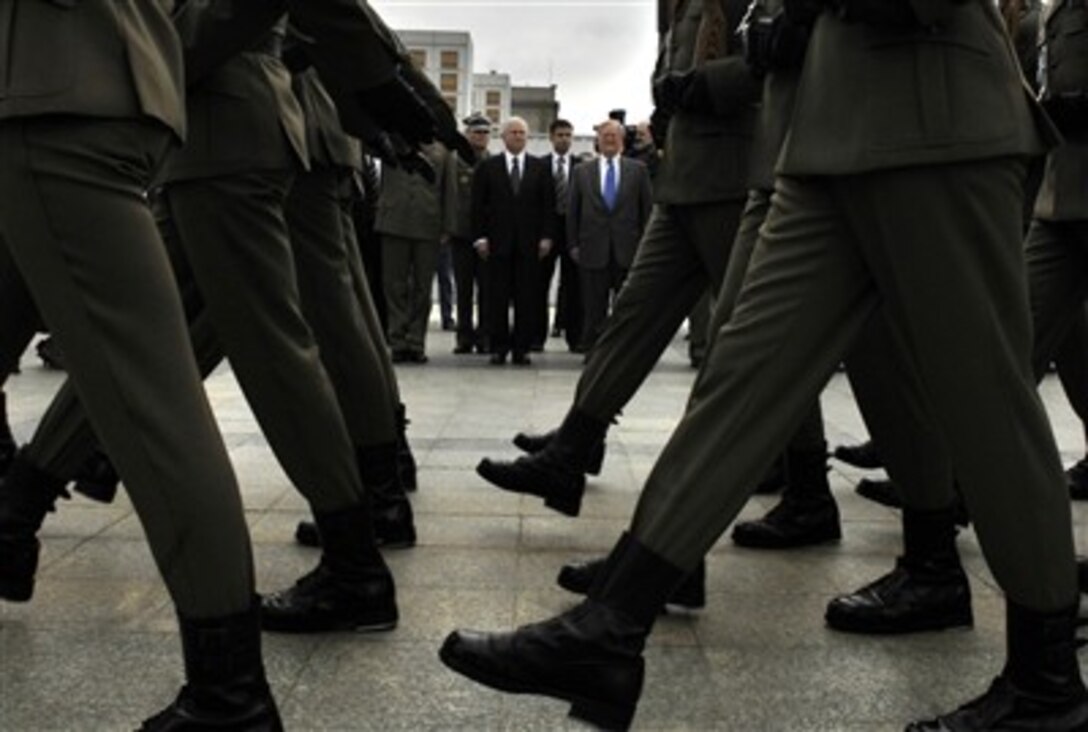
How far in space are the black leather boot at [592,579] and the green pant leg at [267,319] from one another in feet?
1.99

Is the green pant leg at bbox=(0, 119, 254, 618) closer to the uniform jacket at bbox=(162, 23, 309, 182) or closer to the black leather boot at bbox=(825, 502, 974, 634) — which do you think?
the uniform jacket at bbox=(162, 23, 309, 182)

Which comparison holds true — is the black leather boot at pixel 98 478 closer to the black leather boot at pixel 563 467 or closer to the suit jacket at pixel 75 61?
the black leather boot at pixel 563 467

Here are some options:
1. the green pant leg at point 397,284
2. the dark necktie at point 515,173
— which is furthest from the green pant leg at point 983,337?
the dark necktie at point 515,173

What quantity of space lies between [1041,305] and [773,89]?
3.84 feet

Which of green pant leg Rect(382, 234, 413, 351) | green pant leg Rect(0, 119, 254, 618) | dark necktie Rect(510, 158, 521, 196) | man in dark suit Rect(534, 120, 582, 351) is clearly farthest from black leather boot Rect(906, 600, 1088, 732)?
man in dark suit Rect(534, 120, 582, 351)

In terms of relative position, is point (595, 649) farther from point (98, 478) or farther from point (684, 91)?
point (98, 478)

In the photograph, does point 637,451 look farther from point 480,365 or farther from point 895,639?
point 480,365

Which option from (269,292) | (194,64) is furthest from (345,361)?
(194,64)

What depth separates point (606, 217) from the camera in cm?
1028

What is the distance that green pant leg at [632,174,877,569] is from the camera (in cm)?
206

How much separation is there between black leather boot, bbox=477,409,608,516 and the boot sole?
1.65 metres

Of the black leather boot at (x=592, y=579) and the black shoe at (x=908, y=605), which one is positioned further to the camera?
the black leather boot at (x=592, y=579)

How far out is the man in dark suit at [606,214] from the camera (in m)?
10.2

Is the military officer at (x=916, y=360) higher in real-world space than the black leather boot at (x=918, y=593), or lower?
higher
